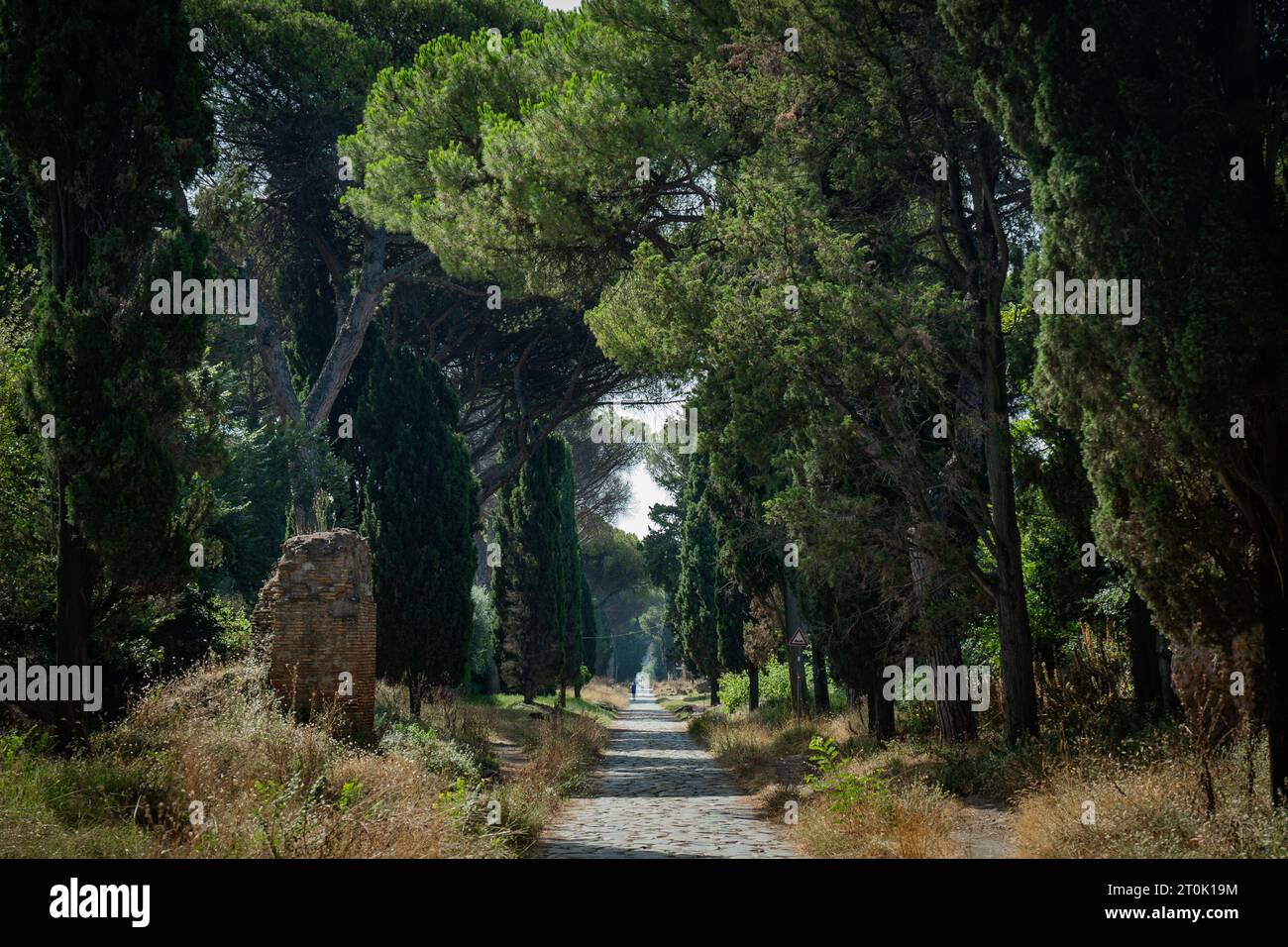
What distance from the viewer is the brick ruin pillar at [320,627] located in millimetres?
13695

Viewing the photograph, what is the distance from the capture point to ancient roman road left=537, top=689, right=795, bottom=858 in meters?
9.55

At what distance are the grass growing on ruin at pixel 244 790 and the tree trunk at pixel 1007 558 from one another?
6.06 metres

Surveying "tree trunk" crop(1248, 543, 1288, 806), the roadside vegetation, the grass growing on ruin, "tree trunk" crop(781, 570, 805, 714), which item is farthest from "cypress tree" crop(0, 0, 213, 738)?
"tree trunk" crop(781, 570, 805, 714)

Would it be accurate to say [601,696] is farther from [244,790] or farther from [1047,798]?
[244,790]

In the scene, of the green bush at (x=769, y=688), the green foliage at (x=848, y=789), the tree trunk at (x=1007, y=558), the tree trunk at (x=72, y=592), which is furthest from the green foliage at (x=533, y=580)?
the green foliage at (x=848, y=789)

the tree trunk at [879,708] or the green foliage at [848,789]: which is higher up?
the green foliage at [848,789]

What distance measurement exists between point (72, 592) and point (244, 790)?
9.76ft

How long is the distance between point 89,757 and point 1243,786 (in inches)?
382

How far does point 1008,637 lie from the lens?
1335 centimetres

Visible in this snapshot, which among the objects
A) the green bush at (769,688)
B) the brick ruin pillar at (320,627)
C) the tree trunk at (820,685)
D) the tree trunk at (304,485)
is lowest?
the green bush at (769,688)

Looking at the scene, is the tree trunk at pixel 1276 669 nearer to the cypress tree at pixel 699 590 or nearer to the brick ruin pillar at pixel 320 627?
the brick ruin pillar at pixel 320 627

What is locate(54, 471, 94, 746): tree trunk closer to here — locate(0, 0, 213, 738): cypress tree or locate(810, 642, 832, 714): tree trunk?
locate(0, 0, 213, 738): cypress tree

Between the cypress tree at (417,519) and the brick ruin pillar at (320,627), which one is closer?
the brick ruin pillar at (320,627)
